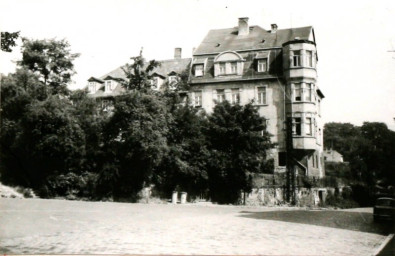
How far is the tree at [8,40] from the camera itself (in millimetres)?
12719

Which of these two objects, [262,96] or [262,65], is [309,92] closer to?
[262,96]

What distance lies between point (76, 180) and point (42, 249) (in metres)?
20.8

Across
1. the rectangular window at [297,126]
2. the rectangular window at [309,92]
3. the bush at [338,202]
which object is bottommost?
the bush at [338,202]

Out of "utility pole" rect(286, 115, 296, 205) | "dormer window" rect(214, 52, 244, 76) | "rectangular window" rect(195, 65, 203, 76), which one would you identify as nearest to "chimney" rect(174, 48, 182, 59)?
"rectangular window" rect(195, 65, 203, 76)

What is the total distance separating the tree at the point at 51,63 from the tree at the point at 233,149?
12.0m

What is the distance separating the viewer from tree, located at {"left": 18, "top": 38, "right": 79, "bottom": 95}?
27.3 metres

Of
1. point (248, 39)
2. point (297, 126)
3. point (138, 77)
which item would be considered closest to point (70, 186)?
point (138, 77)

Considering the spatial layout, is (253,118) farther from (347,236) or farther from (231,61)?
(347,236)

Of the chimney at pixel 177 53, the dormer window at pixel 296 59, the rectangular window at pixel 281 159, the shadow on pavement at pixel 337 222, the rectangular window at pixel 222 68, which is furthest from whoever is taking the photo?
the chimney at pixel 177 53

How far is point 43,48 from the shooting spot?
2802cm

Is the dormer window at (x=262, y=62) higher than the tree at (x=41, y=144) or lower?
higher

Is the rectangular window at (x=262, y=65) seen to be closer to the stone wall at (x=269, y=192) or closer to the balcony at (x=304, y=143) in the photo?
the balcony at (x=304, y=143)

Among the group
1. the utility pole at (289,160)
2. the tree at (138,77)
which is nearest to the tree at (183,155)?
the tree at (138,77)

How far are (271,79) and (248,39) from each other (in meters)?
5.78
